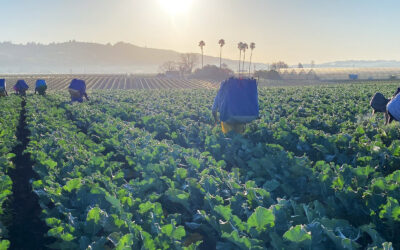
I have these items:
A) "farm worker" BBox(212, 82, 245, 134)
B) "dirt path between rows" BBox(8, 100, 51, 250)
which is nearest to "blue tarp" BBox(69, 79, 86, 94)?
"dirt path between rows" BBox(8, 100, 51, 250)

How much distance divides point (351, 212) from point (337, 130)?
6.54 m

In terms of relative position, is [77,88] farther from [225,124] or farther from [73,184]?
[73,184]

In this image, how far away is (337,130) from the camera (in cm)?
975

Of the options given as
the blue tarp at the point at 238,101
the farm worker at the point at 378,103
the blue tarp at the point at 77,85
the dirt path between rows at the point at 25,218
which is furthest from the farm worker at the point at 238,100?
the blue tarp at the point at 77,85

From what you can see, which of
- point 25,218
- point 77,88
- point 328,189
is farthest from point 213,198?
point 77,88

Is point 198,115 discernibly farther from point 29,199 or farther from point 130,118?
point 29,199

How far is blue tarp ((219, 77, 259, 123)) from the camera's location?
859cm

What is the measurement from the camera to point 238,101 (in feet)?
28.2

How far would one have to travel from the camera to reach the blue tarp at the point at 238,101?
28.2 feet

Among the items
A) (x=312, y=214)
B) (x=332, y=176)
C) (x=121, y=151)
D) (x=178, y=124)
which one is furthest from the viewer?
(x=178, y=124)

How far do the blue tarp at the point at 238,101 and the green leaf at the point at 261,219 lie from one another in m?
5.57

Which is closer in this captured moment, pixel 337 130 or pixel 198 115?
pixel 337 130

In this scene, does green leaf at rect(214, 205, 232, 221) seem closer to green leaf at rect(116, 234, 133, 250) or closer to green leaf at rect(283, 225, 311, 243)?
green leaf at rect(283, 225, 311, 243)

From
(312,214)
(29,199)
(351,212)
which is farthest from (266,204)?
(29,199)
